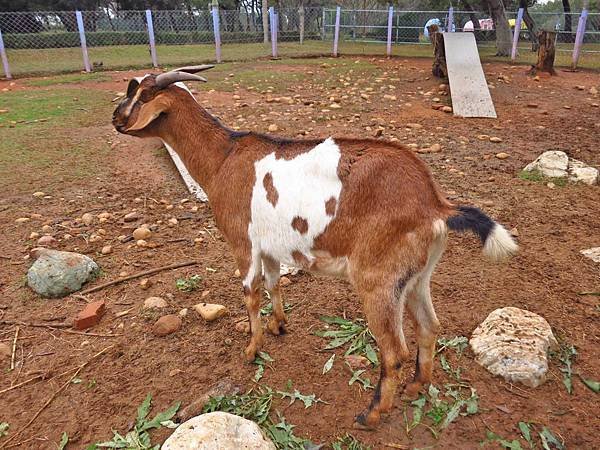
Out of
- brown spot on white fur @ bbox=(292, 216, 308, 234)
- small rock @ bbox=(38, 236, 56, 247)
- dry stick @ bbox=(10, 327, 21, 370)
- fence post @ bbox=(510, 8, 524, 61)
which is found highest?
fence post @ bbox=(510, 8, 524, 61)

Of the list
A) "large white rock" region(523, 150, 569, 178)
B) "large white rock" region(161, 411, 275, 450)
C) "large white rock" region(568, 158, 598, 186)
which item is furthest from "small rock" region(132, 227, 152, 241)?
"large white rock" region(568, 158, 598, 186)

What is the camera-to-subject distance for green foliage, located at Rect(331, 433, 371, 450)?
268 cm

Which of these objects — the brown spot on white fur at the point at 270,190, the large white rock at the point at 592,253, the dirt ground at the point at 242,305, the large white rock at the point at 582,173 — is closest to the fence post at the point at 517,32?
the dirt ground at the point at 242,305

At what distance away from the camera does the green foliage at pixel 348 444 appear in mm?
2682

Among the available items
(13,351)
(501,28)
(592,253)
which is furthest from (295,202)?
(501,28)

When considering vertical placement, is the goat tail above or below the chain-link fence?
below

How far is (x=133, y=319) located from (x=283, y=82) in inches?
391

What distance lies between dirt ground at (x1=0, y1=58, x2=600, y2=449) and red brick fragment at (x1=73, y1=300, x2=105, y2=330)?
67 millimetres

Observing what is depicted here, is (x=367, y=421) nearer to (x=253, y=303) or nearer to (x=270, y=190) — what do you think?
(x=253, y=303)

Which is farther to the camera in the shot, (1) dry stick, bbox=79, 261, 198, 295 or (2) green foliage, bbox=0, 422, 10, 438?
(1) dry stick, bbox=79, 261, 198, 295

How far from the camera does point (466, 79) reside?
10.8 metres

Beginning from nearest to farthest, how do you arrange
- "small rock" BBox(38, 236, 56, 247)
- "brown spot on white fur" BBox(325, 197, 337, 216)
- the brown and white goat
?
the brown and white goat < "brown spot on white fur" BBox(325, 197, 337, 216) < "small rock" BBox(38, 236, 56, 247)

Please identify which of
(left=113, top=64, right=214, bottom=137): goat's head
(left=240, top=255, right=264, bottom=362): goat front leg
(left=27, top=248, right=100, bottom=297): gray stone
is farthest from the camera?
(left=27, top=248, right=100, bottom=297): gray stone

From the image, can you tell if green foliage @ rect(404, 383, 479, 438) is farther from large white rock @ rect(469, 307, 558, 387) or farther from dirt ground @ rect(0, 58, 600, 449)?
large white rock @ rect(469, 307, 558, 387)
